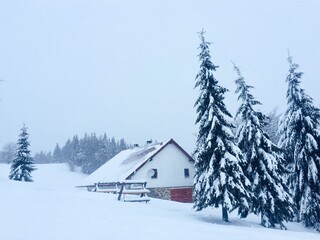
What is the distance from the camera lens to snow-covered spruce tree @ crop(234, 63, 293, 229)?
730 inches

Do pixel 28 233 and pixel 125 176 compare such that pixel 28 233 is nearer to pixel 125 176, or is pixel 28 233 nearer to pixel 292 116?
pixel 292 116

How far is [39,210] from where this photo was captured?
12.0 metres

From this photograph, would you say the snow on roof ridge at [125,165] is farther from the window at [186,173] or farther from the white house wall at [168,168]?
the window at [186,173]

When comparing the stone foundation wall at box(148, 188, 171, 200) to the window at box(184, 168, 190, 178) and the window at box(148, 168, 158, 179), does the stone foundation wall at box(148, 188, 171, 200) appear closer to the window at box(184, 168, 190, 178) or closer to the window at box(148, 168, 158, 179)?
the window at box(148, 168, 158, 179)

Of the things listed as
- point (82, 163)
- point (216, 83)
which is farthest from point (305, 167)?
point (82, 163)

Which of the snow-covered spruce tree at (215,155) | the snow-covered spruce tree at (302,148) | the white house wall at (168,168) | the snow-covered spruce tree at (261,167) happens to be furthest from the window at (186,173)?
the snow-covered spruce tree at (215,155)

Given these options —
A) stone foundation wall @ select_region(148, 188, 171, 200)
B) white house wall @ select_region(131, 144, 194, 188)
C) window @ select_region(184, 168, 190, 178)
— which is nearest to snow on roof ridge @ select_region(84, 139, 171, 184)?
white house wall @ select_region(131, 144, 194, 188)

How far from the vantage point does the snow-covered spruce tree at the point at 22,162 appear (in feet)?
141

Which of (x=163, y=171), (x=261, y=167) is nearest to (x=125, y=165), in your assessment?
(x=163, y=171)

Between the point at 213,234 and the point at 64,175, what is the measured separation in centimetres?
9449

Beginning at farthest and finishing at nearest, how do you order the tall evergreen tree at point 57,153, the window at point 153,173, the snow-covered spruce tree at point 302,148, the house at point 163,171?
the tall evergreen tree at point 57,153
the window at point 153,173
the house at point 163,171
the snow-covered spruce tree at point 302,148

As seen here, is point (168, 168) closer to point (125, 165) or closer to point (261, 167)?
point (125, 165)

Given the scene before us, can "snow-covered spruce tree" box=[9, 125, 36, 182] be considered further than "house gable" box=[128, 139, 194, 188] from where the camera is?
Yes

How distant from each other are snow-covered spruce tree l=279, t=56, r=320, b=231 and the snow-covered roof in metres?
17.6
